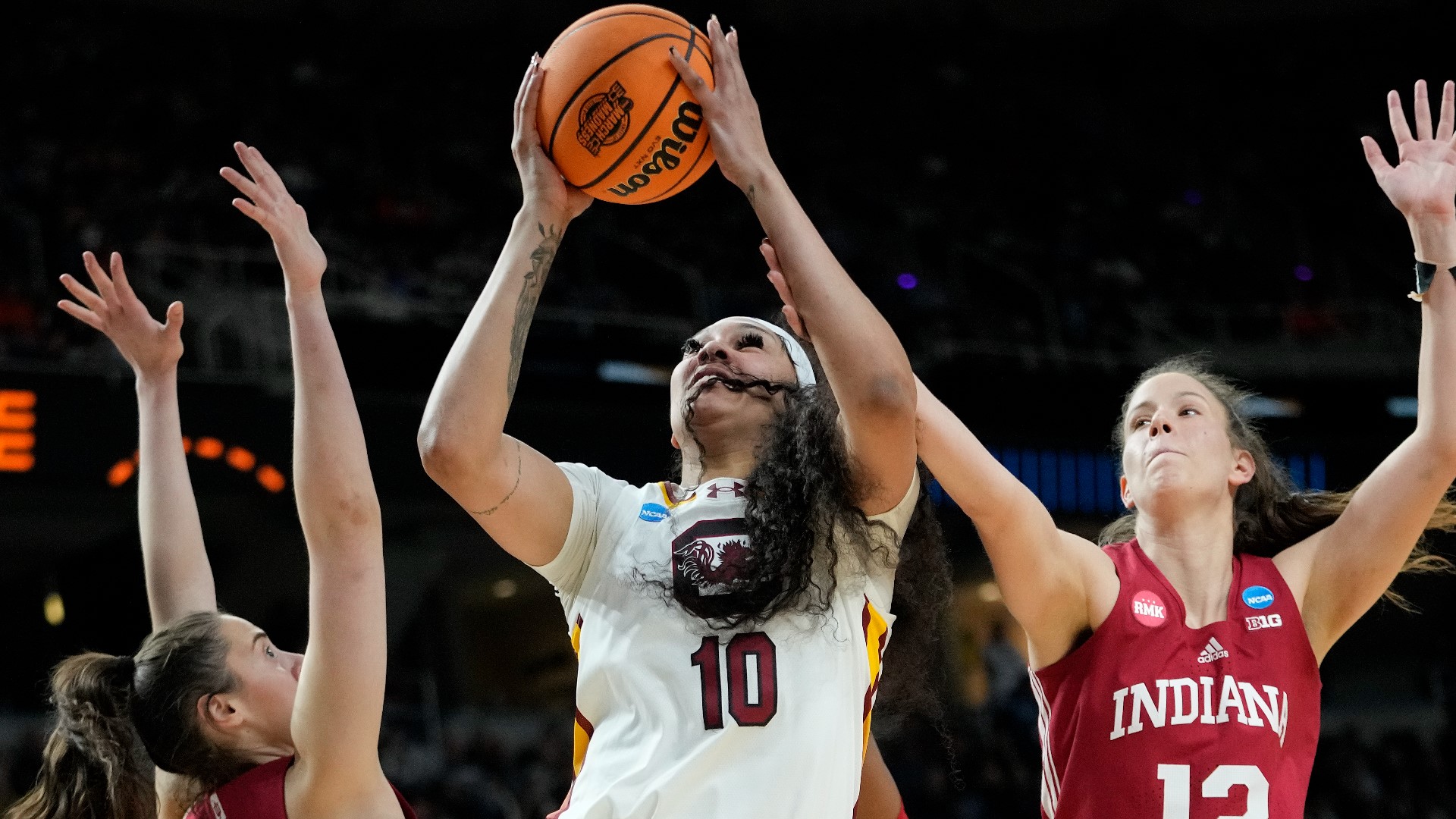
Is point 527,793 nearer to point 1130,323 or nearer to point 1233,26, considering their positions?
point 1130,323

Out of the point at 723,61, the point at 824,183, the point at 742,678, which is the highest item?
the point at 824,183

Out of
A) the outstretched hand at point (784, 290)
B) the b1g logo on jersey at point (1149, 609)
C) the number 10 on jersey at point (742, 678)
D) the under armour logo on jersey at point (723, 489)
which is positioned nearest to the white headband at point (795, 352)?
the outstretched hand at point (784, 290)

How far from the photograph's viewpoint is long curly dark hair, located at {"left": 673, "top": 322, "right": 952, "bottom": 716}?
2.52 m

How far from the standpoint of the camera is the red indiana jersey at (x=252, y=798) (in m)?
2.63

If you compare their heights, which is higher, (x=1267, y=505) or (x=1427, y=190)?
(x=1427, y=190)

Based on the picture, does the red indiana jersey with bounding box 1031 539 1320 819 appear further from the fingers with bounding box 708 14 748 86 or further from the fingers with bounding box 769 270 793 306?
the fingers with bounding box 708 14 748 86

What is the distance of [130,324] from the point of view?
3389 millimetres

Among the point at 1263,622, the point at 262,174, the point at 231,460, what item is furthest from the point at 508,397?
the point at 231,460

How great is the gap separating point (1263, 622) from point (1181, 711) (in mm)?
329

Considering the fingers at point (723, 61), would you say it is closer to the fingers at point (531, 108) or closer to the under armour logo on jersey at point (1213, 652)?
the fingers at point (531, 108)

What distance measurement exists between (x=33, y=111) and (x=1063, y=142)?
10026mm

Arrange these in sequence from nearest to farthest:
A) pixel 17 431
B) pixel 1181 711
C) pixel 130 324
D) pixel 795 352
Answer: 1. pixel 795 352
2. pixel 1181 711
3. pixel 130 324
4. pixel 17 431

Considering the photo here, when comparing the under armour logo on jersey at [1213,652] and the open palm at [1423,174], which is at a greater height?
the open palm at [1423,174]

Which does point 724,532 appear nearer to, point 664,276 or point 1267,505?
point 1267,505
